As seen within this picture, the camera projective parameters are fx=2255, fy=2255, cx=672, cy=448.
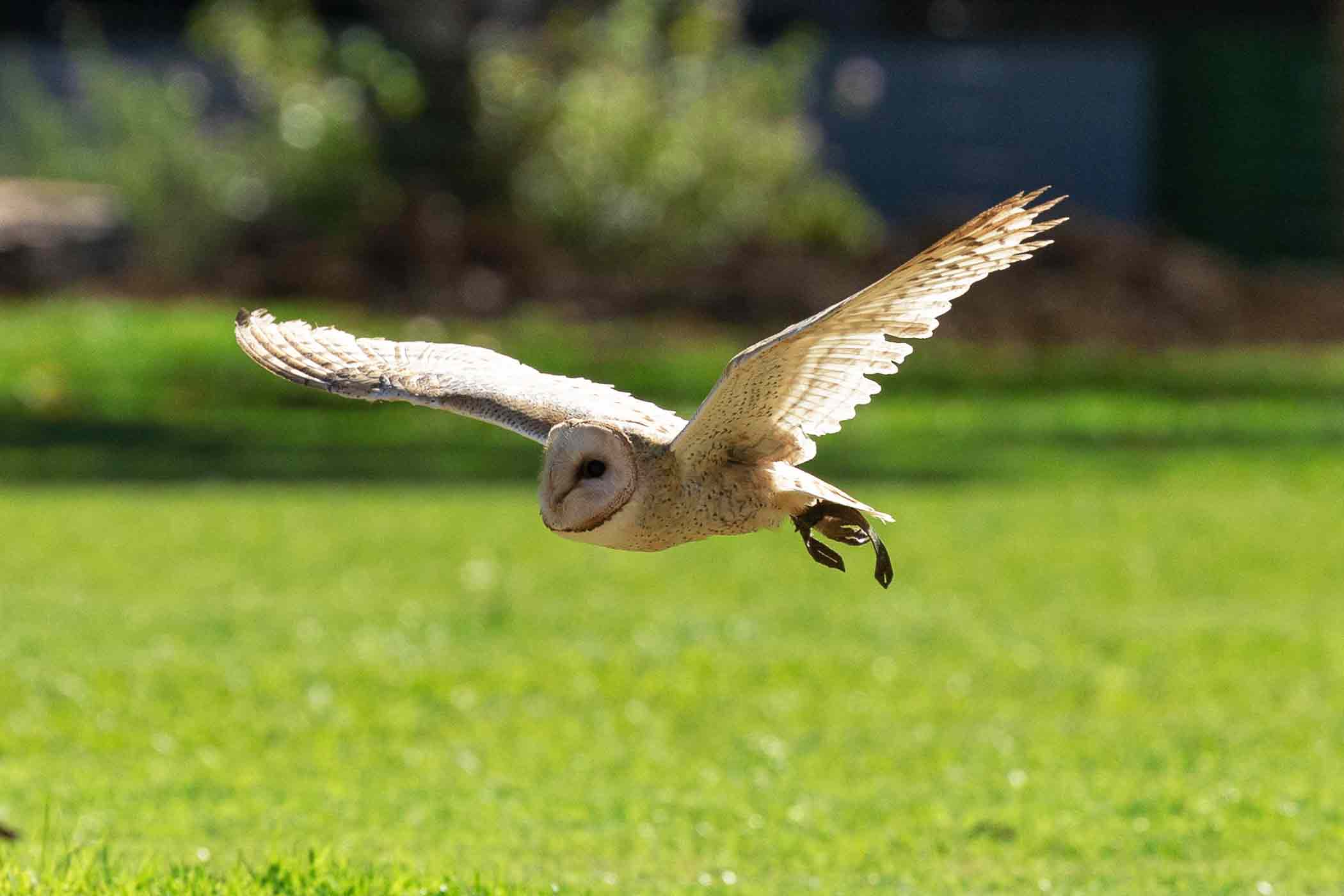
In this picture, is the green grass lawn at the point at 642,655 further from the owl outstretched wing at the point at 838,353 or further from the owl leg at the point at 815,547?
the owl outstretched wing at the point at 838,353

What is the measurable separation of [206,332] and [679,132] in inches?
216

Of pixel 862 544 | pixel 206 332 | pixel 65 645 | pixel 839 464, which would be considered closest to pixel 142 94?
pixel 206 332

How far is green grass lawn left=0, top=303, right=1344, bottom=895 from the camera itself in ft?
26.0

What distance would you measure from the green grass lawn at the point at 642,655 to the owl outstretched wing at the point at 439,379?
4.68ft

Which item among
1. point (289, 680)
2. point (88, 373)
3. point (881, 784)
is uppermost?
point (881, 784)

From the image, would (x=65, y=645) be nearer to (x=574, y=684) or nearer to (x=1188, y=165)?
(x=574, y=684)

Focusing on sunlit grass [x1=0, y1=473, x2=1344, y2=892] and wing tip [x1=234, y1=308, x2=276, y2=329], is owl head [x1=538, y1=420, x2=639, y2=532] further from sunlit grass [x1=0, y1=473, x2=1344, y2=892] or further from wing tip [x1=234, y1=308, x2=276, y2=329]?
sunlit grass [x1=0, y1=473, x2=1344, y2=892]

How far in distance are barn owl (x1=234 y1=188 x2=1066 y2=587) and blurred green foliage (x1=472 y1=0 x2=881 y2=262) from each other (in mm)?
18112

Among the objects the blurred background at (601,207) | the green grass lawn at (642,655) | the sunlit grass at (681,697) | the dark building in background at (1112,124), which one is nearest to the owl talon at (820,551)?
the green grass lawn at (642,655)

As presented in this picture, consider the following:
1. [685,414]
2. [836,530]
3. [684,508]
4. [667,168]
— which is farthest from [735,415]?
[667,168]

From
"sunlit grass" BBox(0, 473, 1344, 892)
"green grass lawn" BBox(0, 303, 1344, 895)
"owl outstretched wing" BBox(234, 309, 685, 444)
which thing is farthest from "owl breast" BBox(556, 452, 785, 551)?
"sunlit grass" BBox(0, 473, 1344, 892)

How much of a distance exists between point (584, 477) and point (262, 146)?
66.4 ft

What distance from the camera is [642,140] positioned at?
2369 cm

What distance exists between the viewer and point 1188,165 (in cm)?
2894
